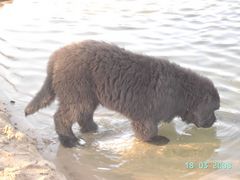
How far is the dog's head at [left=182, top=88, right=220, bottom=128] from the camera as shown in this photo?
20.0 ft

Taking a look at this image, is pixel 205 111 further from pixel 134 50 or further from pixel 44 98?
pixel 134 50

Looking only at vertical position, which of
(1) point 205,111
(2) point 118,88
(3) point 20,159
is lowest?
(3) point 20,159

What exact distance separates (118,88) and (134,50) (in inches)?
117

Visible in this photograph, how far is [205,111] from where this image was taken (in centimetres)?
614

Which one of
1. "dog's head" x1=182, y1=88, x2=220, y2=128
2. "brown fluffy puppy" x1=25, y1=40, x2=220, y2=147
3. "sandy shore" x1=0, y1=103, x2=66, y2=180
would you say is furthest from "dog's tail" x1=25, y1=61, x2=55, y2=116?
"dog's head" x1=182, y1=88, x2=220, y2=128

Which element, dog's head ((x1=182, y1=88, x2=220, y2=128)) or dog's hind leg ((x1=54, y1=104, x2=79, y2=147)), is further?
dog's head ((x1=182, y1=88, x2=220, y2=128))

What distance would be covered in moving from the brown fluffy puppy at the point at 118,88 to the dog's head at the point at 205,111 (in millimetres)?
13

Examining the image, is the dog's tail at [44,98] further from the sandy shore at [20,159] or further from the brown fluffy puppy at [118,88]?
the sandy shore at [20,159]

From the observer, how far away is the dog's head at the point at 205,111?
6.10 metres

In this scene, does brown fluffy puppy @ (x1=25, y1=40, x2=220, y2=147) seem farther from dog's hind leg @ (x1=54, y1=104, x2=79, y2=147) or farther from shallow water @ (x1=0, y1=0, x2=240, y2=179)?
shallow water @ (x1=0, y1=0, x2=240, y2=179)

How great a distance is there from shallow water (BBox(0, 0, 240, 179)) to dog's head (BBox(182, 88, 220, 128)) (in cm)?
21

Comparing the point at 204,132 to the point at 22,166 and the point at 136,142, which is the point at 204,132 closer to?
the point at 136,142

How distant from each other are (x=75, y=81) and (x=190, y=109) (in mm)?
1542

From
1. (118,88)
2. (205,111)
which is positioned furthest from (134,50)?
(118,88)
